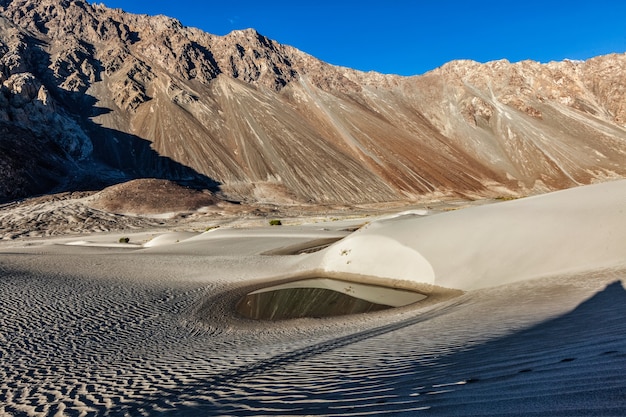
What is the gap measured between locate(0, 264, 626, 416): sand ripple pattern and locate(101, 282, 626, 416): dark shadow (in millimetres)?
20

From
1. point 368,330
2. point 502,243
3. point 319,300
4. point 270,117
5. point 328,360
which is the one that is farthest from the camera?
point 270,117

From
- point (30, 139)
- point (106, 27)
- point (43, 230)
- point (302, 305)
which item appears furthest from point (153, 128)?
point (302, 305)

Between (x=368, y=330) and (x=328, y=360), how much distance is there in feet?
9.59

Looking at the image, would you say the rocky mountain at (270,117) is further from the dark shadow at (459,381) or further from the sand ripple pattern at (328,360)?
the dark shadow at (459,381)

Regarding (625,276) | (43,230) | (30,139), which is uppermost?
(30,139)

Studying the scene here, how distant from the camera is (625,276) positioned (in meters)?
9.66

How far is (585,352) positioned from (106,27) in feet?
507

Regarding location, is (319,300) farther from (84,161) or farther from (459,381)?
(84,161)

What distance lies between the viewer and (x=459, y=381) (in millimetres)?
4031

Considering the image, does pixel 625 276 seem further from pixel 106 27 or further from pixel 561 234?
pixel 106 27

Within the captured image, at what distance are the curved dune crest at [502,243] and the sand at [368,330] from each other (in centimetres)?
6

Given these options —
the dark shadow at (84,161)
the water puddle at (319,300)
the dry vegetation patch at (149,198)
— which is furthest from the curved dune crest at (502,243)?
the dark shadow at (84,161)

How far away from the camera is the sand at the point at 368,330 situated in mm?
3965

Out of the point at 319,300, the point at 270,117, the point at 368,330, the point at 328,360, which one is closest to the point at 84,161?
the point at 270,117
